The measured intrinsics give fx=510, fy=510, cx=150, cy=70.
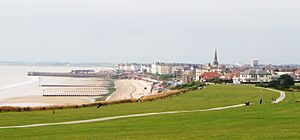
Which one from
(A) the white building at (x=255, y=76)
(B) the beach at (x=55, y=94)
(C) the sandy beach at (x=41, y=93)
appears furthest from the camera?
(A) the white building at (x=255, y=76)

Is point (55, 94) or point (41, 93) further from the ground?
point (41, 93)

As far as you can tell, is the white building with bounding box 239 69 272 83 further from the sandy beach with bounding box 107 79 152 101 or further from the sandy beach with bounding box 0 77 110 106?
the sandy beach with bounding box 0 77 110 106

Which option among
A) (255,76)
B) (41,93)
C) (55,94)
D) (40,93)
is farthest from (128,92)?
(255,76)

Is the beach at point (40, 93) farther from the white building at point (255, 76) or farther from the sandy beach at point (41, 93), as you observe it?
the white building at point (255, 76)

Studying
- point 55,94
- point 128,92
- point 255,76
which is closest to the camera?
point 55,94

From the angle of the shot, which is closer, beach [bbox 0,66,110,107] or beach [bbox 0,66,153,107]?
beach [bbox 0,66,110,107]

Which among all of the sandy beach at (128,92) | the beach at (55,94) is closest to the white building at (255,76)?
the beach at (55,94)

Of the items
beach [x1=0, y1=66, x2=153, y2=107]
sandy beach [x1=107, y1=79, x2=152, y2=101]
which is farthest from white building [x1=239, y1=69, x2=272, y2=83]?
sandy beach [x1=107, y1=79, x2=152, y2=101]

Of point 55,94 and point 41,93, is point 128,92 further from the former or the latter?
point 41,93

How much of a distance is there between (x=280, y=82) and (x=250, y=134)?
6333 cm

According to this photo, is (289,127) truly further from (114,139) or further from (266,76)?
(266,76)

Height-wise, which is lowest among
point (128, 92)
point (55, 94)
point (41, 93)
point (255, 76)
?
point (128, 92)

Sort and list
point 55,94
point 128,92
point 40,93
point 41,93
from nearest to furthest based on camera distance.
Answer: point 55,94, point 40,93, point 41,93, point 128,92

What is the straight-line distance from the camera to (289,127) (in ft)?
75.7
